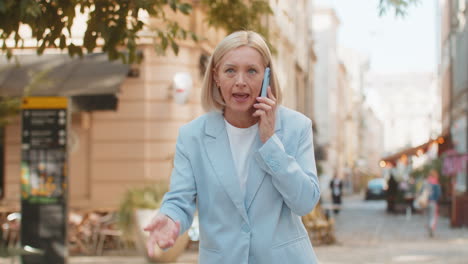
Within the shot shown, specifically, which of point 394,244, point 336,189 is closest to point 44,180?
point 394,244

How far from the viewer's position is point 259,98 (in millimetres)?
2324

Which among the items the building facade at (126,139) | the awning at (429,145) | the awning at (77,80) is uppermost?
the awning at (77,80)

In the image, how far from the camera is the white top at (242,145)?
2.40m

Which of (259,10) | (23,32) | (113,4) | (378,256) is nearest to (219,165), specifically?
(113,4)

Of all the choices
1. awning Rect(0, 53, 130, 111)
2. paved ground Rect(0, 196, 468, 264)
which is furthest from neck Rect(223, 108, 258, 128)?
awning Rect(0, 53, 130, 111)

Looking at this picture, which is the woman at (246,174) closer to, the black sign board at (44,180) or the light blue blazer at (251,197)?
the light blue blazer at (251,197)

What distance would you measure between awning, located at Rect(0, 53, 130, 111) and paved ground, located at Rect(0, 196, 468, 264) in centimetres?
303

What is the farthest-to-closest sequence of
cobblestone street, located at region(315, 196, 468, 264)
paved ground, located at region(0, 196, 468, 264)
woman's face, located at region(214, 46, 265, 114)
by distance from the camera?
1. cobblestone street, located at region(315, 196, 468, 264)
2. paved ground, located at region(0, 196, 468, 264)
3. woman's face, located at region(214, 46, 265, 114)

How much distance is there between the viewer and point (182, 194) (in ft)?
7.71

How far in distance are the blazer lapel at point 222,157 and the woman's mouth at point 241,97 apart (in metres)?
0.14

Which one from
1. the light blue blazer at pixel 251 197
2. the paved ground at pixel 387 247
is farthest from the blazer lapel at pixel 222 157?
the paved ground at pixel 387 247

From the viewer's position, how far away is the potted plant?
1088 centimetres

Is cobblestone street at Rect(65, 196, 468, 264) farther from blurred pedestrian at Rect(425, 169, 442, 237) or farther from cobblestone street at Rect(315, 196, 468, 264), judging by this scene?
blurred pedestrian at Rect(425, 169, 442, 237)

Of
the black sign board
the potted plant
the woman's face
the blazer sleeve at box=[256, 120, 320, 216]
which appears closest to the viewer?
the blazer sleeve at box=[256, 120, 320, 216]
